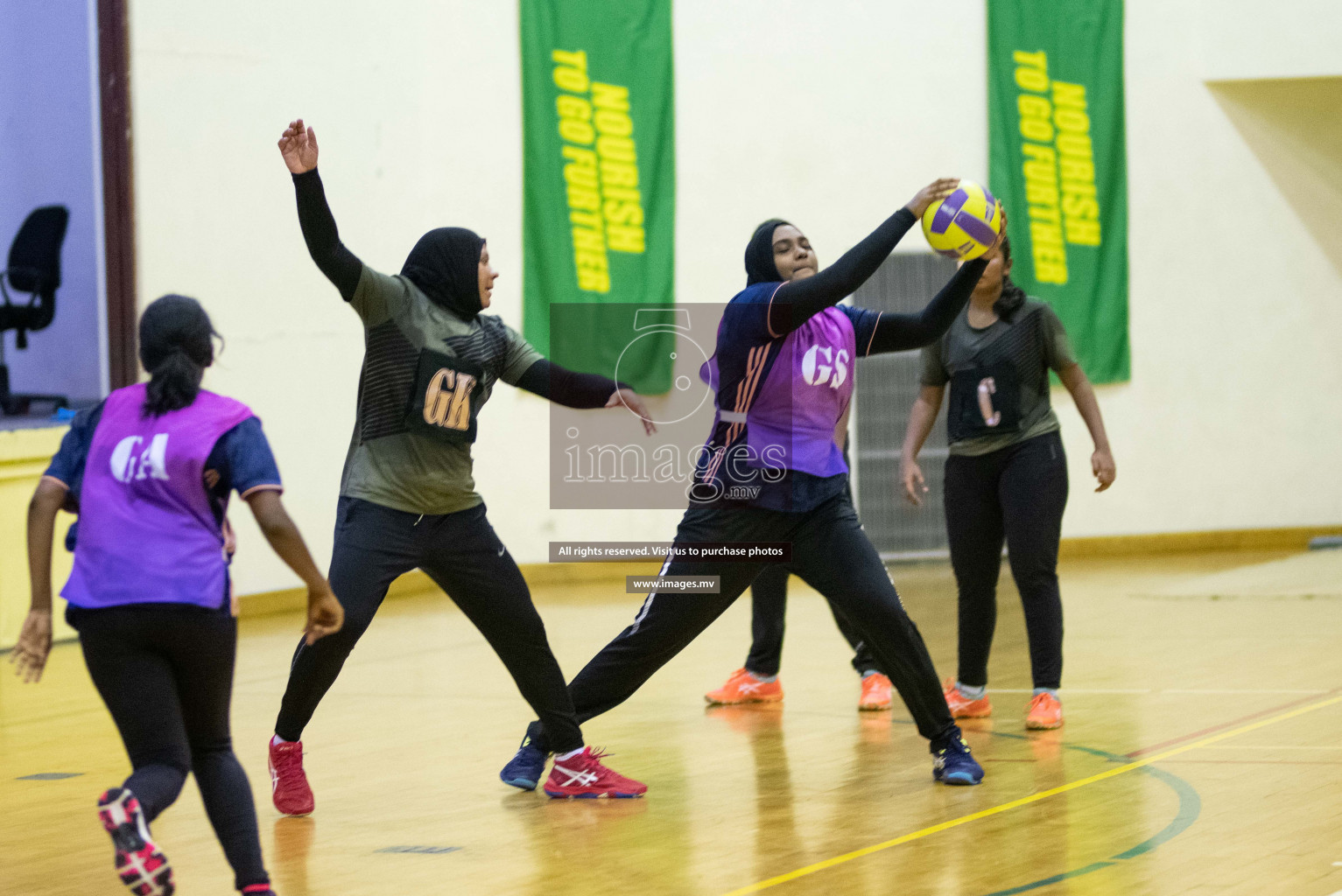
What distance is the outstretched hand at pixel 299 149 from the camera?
4305mm

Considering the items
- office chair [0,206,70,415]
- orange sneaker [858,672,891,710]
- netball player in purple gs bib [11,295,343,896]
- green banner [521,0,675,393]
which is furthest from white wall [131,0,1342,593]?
netball player in purple gs bib [11,295,343,896]

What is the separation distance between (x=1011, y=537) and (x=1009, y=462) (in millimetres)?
297

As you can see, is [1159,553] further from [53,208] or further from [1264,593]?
[53,208]

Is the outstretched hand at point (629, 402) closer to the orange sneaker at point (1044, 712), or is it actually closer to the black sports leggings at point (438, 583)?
the black sports leggings at point (438, 583)

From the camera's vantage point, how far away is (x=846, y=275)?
4672 mm

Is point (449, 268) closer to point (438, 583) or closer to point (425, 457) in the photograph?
point (425, 457)

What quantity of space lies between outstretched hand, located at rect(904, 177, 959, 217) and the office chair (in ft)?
24.3

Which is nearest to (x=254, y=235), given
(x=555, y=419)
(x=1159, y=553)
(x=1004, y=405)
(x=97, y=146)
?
(x=97, y=146)

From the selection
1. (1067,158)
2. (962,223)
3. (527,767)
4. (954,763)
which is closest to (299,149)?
(962,223)

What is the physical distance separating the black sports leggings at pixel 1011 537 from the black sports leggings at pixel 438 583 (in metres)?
1.89

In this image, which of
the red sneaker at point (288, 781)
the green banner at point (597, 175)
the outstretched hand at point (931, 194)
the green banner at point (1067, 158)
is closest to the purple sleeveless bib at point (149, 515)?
the red sneaker at point (288, 781)

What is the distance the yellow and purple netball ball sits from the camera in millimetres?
4887

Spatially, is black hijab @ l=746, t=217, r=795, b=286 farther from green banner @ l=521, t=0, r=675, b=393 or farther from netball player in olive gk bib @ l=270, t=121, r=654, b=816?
green banner @ l=521, t=0, r=675, b=393

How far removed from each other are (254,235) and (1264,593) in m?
7.26
